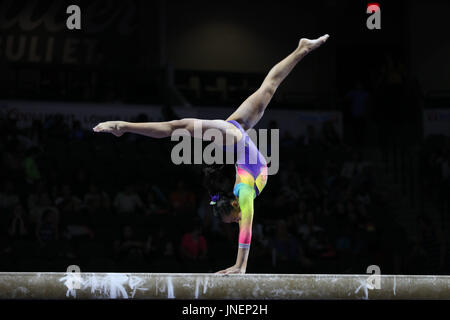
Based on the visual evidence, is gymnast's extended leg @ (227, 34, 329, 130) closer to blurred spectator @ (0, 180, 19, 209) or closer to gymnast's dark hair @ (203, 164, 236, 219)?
gymnast's dark hair @ (203, 164, 236, 219)

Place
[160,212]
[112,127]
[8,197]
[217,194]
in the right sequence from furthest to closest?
[160,212] → [8,197] → [217,194] → [112,127]

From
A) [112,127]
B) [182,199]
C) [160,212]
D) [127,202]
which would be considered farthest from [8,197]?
[112,127]

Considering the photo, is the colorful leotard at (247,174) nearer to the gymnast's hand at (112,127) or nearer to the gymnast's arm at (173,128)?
the gymnast's arm at (173,128)

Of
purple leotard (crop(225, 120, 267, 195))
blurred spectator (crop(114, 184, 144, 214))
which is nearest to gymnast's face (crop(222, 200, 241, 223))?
purple leotard (crop(225, 120, 267, 195))

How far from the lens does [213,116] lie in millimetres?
11180

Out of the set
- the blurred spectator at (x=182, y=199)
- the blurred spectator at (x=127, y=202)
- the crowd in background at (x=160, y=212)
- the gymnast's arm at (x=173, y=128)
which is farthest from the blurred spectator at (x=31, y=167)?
the gymnast's arm at (x=173, y=128)

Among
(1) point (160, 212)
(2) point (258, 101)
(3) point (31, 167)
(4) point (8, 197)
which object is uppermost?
(2) point (258, 101)

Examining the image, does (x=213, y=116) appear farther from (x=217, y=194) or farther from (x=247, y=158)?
(x=217, y=194)

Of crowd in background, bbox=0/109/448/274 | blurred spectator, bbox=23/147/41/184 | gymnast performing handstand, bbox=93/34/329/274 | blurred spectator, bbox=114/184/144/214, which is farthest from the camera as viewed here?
blurred spectator, bbox=23/147/41/184

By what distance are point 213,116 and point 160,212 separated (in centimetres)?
316

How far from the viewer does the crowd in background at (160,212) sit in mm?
7809

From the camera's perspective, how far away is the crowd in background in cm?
781

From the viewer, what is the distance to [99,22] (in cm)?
1410

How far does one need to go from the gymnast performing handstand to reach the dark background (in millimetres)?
3112
